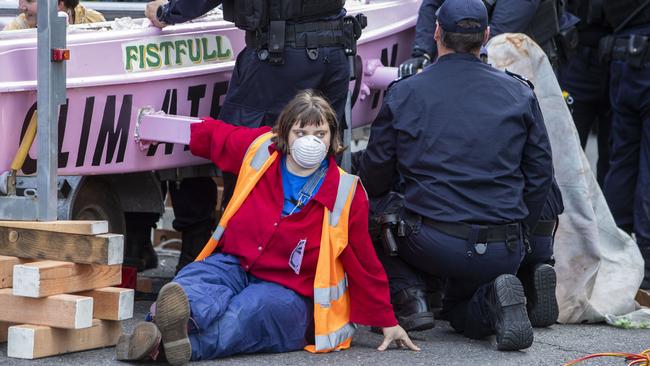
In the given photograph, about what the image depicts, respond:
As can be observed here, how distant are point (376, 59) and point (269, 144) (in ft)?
6.64

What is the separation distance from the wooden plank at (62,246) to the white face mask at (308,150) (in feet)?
2.50

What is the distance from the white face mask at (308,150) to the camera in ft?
17.1

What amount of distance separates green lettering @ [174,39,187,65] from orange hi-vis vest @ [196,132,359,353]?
3.05 ft

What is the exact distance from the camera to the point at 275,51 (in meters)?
5.87

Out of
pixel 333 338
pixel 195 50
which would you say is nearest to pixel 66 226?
pixel 333 338

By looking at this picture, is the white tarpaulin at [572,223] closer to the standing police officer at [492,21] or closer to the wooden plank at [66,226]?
the standing police officer at [492,21]

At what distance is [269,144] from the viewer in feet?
17.8

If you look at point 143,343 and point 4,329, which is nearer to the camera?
point 143,343

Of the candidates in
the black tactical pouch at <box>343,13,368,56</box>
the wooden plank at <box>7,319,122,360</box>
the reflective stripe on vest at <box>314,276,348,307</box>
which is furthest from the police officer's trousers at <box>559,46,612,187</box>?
the wooden plank at <box>7,319,122,360</box>

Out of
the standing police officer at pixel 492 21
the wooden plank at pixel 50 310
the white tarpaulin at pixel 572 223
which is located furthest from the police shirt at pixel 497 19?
the wooden plank at pixel 50 310

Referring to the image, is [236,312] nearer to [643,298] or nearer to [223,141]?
[223,141]

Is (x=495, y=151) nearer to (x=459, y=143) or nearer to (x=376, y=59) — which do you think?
(x=459, y=143)

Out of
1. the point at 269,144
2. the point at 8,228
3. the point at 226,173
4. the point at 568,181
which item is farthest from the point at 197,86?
the point at 568,181

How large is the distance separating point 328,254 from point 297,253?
0.14 meters
